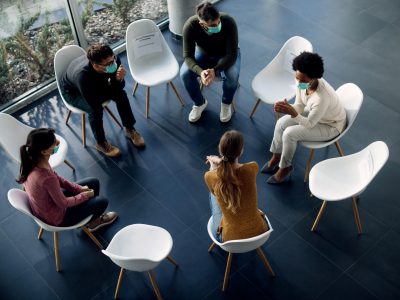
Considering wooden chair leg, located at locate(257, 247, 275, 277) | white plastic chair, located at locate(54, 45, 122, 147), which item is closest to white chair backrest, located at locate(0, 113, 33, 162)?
white plastic chair, located at locate(54, 45, 122, 147)

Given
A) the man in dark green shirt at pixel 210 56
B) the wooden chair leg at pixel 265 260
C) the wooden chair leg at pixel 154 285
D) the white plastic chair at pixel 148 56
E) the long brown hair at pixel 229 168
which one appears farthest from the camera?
the white plastic chair at pixel 148 56

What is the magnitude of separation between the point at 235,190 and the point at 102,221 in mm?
1507

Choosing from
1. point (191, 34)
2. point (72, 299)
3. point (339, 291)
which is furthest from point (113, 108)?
point (339, 291)

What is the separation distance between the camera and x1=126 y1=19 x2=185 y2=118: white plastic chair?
16.3ft

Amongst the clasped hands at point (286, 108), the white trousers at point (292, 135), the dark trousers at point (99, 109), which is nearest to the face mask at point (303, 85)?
the clasped hands at point (286, 108)

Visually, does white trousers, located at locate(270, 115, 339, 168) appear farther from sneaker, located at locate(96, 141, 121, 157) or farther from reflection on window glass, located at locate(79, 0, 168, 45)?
reflection on window glass, located at locate(79, 0, 168, 45)

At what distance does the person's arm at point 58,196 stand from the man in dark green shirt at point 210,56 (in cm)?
161

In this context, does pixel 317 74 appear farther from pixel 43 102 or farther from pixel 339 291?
pixel 43 102

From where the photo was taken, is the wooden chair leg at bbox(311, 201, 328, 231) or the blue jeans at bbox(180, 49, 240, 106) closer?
the wooden chair leg at bbox(311, 201, 328, 231)

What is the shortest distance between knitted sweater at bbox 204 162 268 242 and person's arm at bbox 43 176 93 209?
105cm

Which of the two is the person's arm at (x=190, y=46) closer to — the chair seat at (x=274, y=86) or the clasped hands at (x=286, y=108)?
the chair seat at (x=274, y=86)

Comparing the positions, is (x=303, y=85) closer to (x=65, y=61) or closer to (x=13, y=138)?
(x=65, y=61)

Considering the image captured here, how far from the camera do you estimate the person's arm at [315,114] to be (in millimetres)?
3924

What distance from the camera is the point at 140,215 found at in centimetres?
428
